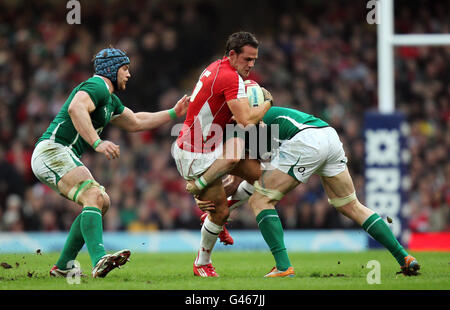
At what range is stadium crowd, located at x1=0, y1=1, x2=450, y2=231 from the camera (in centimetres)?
1417

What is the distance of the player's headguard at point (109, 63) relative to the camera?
6820mm

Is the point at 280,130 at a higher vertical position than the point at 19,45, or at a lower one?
lower

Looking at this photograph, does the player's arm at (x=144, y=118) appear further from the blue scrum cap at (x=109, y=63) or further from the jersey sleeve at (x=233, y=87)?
the jersey sleeve at (x=233, y=87)

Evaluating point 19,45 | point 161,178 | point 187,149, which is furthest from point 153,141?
point 187,149

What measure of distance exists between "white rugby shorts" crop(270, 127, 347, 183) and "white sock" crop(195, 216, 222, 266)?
837 mm

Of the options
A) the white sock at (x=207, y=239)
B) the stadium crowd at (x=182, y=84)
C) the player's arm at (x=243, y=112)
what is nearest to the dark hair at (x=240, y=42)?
the player's arm at (x=243, y=112)

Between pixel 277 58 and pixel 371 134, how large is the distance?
5.89m

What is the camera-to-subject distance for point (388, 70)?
1102 cm

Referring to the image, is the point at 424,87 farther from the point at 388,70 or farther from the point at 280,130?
the point at 280,130

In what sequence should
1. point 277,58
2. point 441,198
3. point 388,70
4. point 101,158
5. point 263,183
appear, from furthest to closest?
point 277,58 → point 101,158 → point 441,198 → point 388,70 → point 263,183

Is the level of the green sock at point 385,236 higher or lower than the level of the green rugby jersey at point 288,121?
Answer: lower

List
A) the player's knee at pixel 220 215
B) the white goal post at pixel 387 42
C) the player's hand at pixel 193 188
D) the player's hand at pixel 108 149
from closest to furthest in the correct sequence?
the player's hand at pixel 108 149
the player's hand at pixel 193 188
the player's knee at pixel 220 215
the white goal post at pixel 387 42

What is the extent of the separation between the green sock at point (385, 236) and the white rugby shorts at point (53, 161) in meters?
2.65

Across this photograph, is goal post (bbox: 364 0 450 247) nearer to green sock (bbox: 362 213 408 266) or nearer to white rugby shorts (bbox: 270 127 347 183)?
green sock (bbox: 362 213 408 266)
